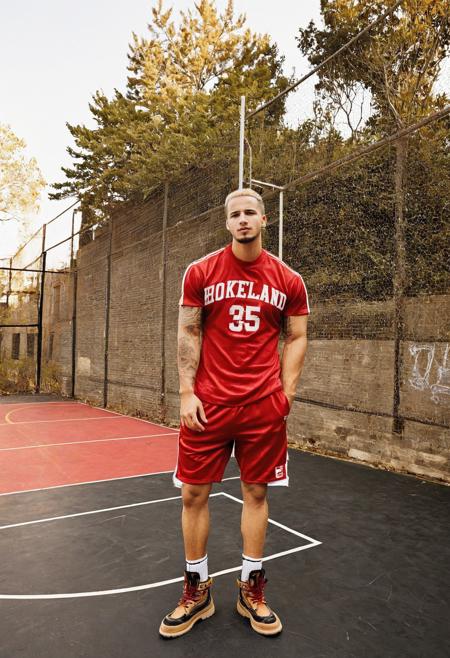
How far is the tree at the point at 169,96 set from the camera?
45.6 feet

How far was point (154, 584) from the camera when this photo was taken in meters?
2.67

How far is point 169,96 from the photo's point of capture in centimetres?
1623

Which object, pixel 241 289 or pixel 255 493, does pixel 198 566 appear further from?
pixel 241 289

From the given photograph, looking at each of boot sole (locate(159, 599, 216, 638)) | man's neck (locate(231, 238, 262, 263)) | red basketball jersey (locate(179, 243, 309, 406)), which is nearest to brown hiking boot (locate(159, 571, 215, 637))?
boot sole (locate(159, 599, 216, 638))

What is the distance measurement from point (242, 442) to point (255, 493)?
0.79ft

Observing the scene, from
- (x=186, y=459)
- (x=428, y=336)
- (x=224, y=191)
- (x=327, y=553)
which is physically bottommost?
(x=327, y=553)

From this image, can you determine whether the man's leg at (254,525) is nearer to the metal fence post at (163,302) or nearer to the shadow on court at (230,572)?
the shadow on court at (230,572)

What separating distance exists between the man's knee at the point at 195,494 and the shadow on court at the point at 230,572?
0.57 metres

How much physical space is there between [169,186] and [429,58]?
18.5 feet

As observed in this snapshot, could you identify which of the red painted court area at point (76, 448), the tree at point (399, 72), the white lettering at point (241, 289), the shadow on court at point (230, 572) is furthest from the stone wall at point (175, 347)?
the white lettering at point (241, 289)

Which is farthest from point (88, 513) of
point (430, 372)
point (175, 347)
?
point (175, 347)

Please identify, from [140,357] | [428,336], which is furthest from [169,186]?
[428,336]

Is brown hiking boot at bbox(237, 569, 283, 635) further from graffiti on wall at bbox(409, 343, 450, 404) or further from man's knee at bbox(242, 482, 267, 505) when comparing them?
graffiti on wall at bbox(409, 343, 450, 404)

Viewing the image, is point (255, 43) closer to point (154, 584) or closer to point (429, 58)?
point (429, 58)
